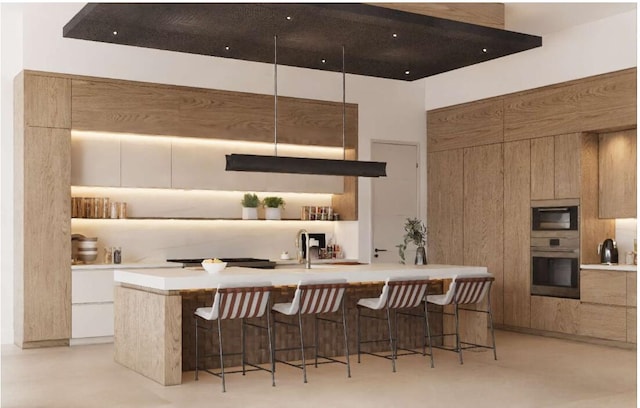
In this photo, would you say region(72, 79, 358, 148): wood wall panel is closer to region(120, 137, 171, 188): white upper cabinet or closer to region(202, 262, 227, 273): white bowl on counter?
region(120, 137, 171, 188): white upper cabinet

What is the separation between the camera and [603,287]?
26.8 ft

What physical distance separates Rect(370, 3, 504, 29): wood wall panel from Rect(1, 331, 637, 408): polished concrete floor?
309 centimetres

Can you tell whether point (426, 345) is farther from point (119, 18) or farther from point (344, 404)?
point (119, 18)

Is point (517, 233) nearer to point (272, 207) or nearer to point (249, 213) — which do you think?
point (272, 207)

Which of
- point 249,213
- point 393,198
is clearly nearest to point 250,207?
point 249,213

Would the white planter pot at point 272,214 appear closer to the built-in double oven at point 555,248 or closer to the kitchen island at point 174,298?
the kitchen island at point 174,298

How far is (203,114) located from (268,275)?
306cm

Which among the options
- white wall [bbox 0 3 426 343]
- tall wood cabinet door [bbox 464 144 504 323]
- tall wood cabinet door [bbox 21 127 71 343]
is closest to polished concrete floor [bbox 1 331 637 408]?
tall wood cabinet door [bbox 21 127 71 343]

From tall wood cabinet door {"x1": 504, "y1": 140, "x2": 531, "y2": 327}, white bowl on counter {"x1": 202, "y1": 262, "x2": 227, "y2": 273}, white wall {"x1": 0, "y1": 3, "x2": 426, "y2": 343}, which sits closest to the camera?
white bowl on counter {"x1": 202, "y1": 262, "x2": 227, "y2": 273}

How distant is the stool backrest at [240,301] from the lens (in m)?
6.04

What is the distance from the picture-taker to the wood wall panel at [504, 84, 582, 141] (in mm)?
8609

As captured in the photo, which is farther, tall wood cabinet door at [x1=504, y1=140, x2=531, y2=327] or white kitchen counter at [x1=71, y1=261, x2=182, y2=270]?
tall wood cabinet door at [x1=504, y1=140, x2=531, y2=327]

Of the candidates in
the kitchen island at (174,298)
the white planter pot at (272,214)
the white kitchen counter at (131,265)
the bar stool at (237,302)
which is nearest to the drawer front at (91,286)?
the white kitchen counter at (131,265)

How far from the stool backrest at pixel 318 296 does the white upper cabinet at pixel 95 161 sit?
308 centimetres
